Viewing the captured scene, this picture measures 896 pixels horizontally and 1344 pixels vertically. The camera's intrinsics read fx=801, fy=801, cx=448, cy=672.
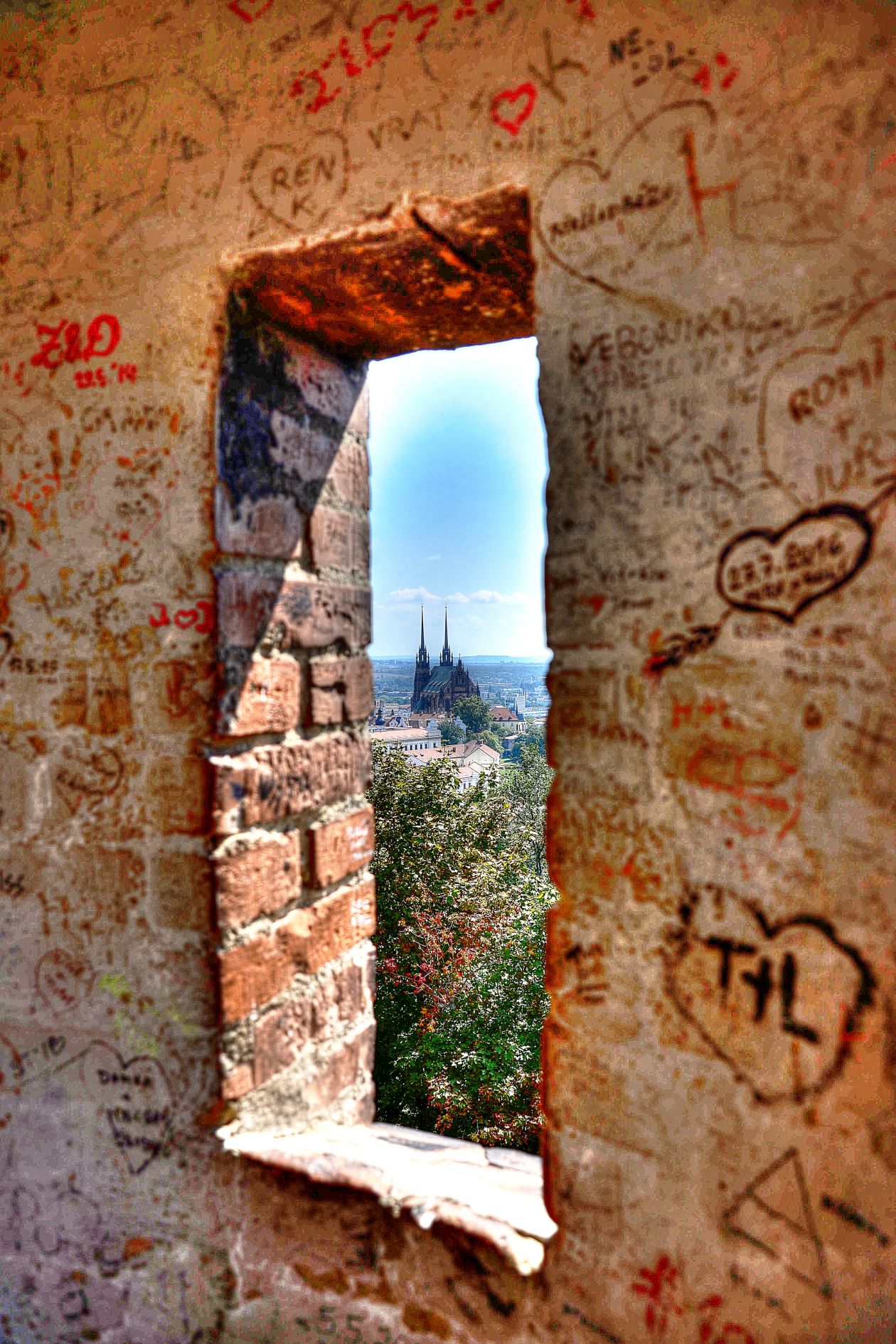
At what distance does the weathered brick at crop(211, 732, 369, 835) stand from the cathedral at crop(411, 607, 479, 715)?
2295 inches

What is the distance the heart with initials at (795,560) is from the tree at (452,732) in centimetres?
5178

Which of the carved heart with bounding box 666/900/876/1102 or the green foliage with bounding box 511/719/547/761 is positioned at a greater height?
the carved heart with bounding box 666/900/876/1102

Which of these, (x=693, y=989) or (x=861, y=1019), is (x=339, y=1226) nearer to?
(x=693, y=989)

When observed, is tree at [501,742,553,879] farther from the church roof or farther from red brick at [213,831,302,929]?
the church roof

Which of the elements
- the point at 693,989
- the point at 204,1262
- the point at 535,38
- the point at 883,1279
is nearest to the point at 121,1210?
the point at 204,1262

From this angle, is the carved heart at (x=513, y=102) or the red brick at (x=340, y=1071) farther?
the red brick at (x=340, y=1071)

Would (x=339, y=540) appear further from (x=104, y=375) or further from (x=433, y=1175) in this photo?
(x=433, y=1175)

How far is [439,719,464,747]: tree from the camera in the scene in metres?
53.9

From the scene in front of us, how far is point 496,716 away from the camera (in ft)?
208

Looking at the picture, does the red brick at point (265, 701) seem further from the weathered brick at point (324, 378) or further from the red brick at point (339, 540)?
the weathered brick at point (324, 378)

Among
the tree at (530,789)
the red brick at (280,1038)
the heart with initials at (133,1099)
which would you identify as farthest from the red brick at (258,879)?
the tree at (530,789)

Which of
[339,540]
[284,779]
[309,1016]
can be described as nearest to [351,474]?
[339,540]

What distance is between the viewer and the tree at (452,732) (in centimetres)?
5394

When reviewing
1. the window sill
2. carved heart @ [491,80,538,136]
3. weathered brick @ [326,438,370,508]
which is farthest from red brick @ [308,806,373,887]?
carved heart @ [491,80,538,136]
